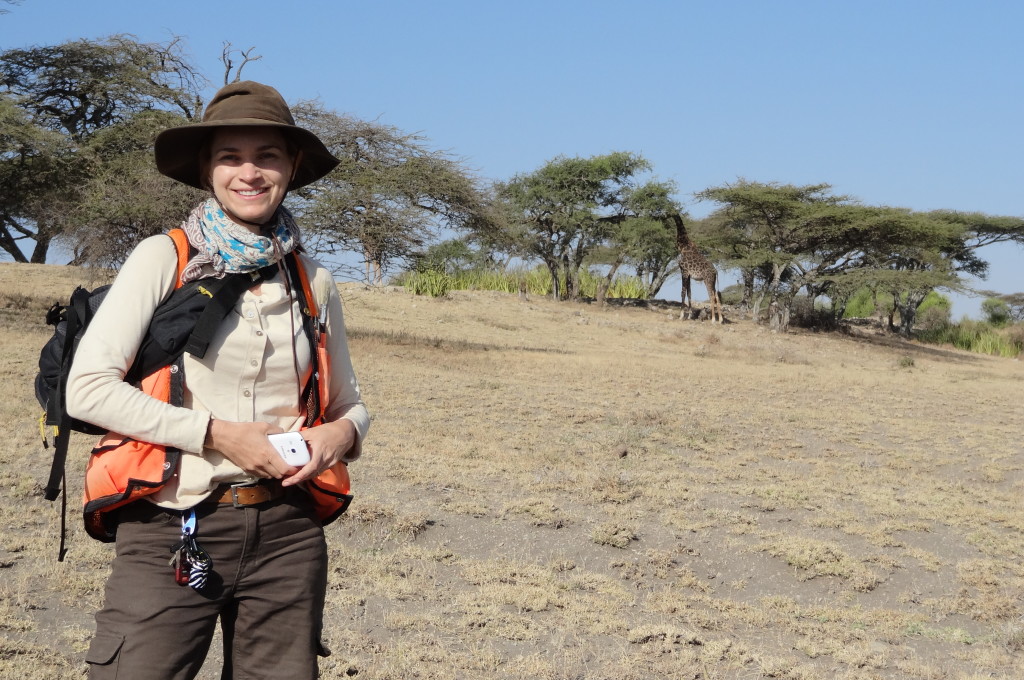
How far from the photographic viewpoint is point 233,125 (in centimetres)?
201

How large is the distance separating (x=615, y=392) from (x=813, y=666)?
802 centimetres

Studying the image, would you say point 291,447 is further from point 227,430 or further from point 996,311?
point 996,311

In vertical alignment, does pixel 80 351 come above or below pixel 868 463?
above

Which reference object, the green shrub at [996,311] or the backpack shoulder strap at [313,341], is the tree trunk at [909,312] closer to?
the green shrub at [996,311]

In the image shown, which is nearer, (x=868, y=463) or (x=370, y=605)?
(x=370, y=605)

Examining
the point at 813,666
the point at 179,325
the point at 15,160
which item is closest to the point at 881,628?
the point at 813,666

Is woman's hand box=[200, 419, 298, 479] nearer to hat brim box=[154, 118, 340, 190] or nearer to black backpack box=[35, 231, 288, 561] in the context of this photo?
black backpack box=[35, 231, 288, 561]

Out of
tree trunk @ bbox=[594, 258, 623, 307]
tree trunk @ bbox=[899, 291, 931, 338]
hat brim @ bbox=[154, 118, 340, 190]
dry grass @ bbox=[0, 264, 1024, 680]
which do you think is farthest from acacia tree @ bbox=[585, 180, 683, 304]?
hat brim @ bbox=[154, 118, 340, 190]

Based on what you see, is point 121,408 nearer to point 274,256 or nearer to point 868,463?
point 274,256

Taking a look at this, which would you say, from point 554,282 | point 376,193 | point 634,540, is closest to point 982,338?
point 554,282

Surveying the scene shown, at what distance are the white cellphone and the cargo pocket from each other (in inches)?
17.2

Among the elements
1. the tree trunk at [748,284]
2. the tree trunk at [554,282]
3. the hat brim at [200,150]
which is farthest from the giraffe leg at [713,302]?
the hat brim at [200,150]

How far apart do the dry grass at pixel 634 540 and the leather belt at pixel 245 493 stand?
1.96m

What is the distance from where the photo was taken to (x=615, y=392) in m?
12.1
